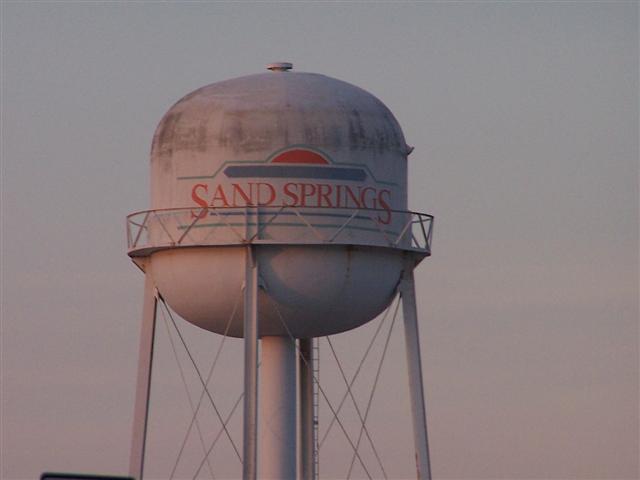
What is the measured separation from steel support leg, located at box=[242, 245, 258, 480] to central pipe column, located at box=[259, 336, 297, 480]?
2624 mm

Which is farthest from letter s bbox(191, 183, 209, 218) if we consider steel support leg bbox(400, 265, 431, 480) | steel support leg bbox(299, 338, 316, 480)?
steel support leg bbox(299, 338, 316, 480)

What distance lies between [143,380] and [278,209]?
547 cm

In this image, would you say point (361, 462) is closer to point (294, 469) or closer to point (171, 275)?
point (294, 469)

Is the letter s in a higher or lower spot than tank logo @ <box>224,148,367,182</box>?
lower

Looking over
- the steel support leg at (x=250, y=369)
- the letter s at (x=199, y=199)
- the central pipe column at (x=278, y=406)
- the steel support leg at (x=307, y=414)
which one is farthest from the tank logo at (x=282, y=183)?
the steel support leg at (x=307, y=414)

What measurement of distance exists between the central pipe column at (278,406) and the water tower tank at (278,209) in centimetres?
155

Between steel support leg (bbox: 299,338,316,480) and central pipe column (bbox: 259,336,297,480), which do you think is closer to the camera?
central pipe column (bbox: 259,336,297,480)

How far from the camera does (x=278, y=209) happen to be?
185 feet

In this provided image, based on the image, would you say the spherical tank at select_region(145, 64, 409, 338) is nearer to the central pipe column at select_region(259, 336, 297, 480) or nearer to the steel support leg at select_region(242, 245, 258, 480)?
the steel support leg at select_region(242, 245, 258, 480)

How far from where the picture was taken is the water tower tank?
56.5 meters

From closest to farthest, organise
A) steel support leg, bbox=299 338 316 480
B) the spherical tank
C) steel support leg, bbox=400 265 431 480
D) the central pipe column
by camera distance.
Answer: the spherical tank < steel support leg, bbox=400 265 431 480 < the central pipe column < steel support leg, bbox=299 338 316 480

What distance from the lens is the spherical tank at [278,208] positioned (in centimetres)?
5647

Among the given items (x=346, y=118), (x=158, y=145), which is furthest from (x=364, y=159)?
(x=158, y=145)

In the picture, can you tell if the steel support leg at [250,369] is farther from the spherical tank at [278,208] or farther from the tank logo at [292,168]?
the tank logo at [292,168]
